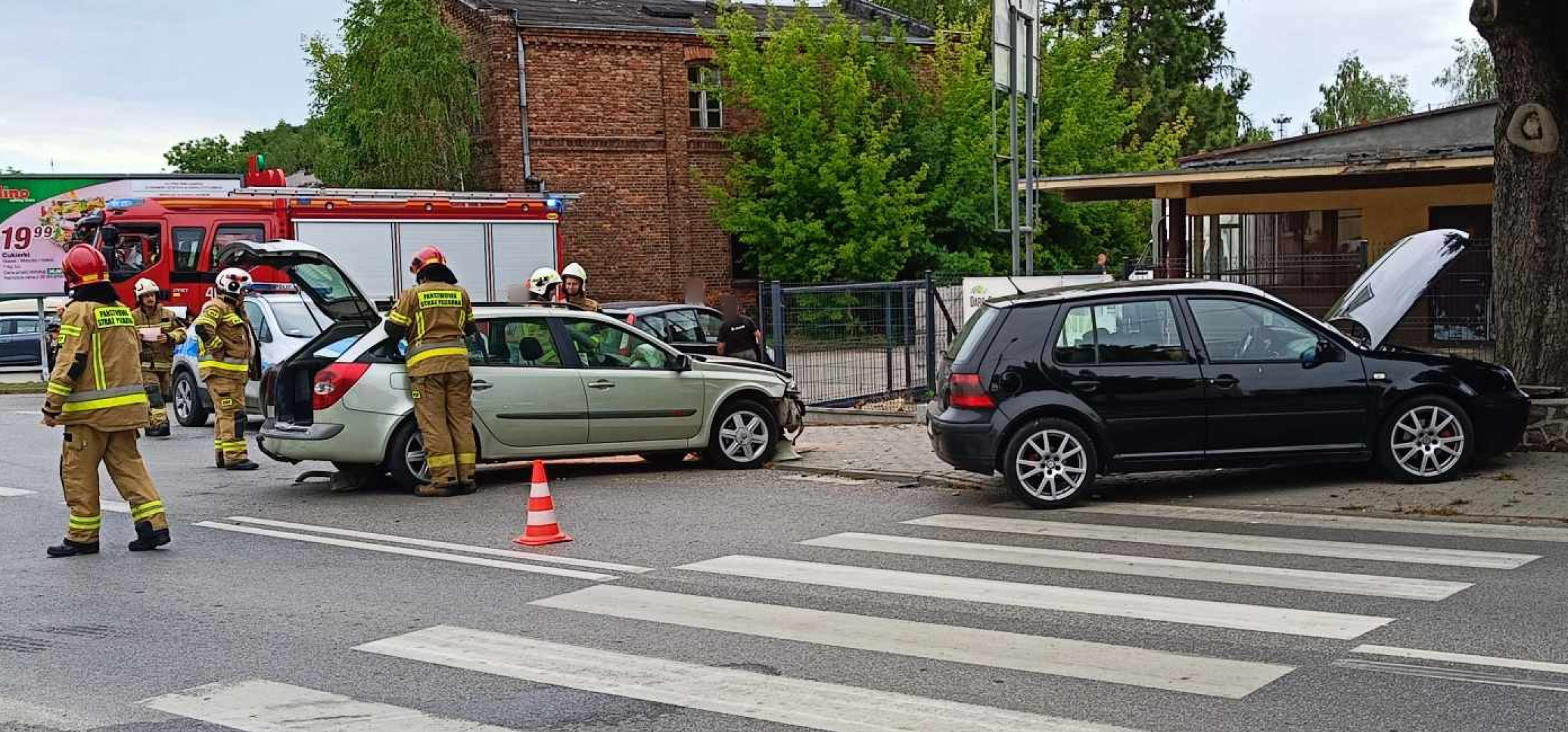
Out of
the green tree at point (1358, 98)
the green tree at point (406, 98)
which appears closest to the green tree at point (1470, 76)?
the green tree at point (1358, 98)

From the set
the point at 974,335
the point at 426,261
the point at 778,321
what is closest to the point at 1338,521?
the point at 974,335

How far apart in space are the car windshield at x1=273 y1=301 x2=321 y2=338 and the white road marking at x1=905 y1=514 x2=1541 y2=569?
33.7 ft

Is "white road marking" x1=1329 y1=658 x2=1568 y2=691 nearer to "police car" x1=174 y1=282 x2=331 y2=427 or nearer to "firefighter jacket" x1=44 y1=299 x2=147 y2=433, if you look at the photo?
"firefighter jacket" x1=44 y1=299 x2=147 y2=433

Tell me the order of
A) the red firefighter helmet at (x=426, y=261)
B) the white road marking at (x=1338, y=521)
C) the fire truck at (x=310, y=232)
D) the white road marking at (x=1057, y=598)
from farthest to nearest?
the fire truck at (x=310, y=232)
the red firefighter helmet at (x=426, y=261)
the white road marking at (x=1338, y=521)
the white road marking at (x=1057, y=598)

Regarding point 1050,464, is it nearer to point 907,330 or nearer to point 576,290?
point 576,290

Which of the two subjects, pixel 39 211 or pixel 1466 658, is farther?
pixel 39 211

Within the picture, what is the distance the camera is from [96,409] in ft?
30.6

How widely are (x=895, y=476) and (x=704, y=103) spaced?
23470 millimetres

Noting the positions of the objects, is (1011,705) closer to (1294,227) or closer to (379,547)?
(379,547)

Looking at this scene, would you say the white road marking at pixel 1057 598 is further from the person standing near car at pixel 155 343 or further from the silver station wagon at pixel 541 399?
the person standing near car at pixel 155 343

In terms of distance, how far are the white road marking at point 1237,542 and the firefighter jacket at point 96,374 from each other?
16.7 feet

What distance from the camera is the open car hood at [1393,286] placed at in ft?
35.5

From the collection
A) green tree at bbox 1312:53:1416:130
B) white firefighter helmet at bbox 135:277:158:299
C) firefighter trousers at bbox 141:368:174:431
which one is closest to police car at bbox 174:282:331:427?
firefighter trousers at bbox 141:368:174:431

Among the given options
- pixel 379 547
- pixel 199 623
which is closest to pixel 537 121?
pixel 379 547
